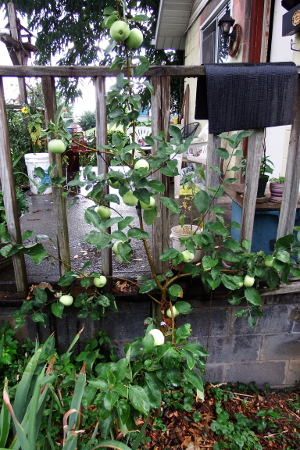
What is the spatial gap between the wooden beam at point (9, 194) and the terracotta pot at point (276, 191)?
155 centimetres

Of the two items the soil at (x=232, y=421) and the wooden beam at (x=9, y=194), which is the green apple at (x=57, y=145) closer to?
the wooden beam at (x=9, y=194)

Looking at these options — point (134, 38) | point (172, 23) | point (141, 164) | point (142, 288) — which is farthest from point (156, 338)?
point (172, 23)

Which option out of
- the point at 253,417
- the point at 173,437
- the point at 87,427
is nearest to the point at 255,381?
the point at 253,417

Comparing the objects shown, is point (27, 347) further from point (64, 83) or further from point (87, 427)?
point (64, 83)

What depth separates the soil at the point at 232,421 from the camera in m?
1.75

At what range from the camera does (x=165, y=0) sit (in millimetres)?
6102

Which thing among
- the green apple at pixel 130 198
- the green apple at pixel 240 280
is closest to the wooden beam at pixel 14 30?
the green apple at pixel 130 198

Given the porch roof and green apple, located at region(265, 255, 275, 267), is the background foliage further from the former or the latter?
green apple, located at region(265, 255, 275, 267)

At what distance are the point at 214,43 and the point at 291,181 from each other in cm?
430

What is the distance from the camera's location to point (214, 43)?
5.13m

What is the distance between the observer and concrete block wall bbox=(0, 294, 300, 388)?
1.95 m

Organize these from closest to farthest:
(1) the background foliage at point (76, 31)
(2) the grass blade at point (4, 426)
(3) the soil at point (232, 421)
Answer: (2) the grass blade at point (4, 426), (3) the soil at point (232, 421), (1) the background foliage at point (76, 31)

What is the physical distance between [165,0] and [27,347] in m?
6.50

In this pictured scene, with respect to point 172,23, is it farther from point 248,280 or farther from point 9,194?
point 248,280
